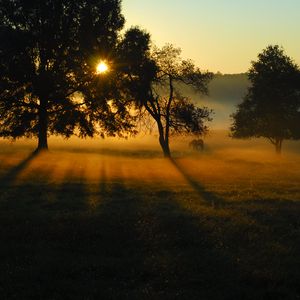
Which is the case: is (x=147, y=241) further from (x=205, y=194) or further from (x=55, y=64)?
(x=55, y=64)

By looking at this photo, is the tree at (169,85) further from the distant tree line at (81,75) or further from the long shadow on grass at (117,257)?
the long shadow on grass at (117,257)

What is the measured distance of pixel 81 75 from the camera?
47625mm

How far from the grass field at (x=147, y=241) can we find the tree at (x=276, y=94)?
34938 mm

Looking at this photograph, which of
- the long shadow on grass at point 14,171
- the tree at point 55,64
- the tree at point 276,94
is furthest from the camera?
the tree at point 276,94

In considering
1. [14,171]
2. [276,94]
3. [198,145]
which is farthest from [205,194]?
[198,145]

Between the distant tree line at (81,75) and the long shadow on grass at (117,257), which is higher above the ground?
the distant tree line at (81,75)

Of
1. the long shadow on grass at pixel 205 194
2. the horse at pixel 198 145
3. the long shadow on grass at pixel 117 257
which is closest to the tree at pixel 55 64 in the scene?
the long shadow on grass at pixel 205 194

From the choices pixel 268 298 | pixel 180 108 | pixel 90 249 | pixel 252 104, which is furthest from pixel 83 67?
pixel 268 298

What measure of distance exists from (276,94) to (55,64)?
28.6 meters

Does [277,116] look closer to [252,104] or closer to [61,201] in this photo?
[252,104]

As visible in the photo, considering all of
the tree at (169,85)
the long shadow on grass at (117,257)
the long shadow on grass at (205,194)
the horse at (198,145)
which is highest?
the tree at (169,85)

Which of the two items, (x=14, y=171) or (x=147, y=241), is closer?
(x=147, y=241)

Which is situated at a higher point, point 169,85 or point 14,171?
point 169,85

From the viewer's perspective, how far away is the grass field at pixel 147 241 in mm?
12422
